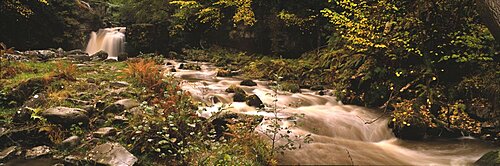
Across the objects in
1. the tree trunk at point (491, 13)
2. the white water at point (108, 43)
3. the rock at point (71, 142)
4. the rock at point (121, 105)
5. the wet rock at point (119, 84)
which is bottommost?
the rock at point (71, 142)

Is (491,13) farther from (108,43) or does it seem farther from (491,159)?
(108,43)

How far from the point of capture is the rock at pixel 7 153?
15.6ft

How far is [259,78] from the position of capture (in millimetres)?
13789

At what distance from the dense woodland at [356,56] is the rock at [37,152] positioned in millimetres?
1031

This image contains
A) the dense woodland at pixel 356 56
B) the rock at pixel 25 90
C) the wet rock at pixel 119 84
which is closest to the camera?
the dense woodland at pixel 356 56

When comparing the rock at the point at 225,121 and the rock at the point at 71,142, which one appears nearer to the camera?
the rock at the point at 71,142

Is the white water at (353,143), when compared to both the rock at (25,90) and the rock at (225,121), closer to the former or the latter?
the rock at (225,121)

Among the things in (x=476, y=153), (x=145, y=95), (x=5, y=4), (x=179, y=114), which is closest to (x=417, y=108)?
(x=476, y=153)

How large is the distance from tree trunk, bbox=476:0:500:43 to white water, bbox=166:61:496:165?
2885mm

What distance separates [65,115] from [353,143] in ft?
18.7

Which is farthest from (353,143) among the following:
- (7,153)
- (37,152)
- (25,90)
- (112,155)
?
(25,90)

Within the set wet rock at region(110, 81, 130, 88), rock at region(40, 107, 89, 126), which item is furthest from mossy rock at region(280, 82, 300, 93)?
rock at region(40, 107, 89, 126)

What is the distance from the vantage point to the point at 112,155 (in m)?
4.49

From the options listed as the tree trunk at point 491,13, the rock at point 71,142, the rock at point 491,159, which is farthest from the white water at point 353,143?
the tree trunk at point 491,13
